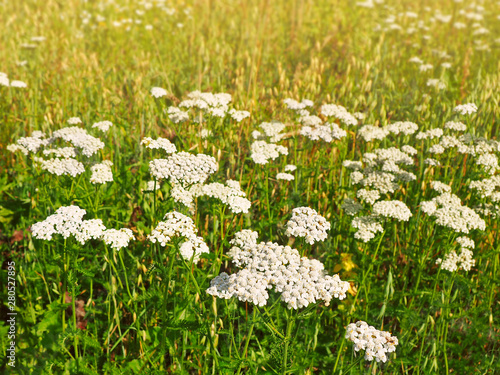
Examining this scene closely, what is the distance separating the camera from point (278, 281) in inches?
83.0

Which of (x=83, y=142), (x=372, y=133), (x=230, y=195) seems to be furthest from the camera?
(x=372, y=133)

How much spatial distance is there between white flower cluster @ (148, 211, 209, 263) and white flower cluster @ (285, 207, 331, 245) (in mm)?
541

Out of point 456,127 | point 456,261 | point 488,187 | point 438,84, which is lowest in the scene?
point 456,261

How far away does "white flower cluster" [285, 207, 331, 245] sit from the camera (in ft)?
8.11

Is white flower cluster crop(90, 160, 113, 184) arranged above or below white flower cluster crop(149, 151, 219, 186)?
below

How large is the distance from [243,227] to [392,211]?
1.26 metres

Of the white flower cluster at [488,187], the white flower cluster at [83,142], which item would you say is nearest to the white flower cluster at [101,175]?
the white flower cluster at [83,142]

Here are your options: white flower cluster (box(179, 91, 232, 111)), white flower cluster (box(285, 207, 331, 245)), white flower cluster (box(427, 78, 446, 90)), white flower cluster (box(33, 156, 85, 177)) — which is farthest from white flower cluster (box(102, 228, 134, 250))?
white flower cluster (box(427, 78, 446, 90))

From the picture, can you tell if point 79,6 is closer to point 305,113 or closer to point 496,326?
point 305,113

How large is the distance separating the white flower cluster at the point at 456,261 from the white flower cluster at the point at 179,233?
174 cm

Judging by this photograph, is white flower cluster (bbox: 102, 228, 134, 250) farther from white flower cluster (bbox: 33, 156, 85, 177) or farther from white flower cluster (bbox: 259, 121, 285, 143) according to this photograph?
white flower cluster (bbox: 259, 121, 285, 143)

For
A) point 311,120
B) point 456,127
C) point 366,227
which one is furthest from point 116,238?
point 456,127

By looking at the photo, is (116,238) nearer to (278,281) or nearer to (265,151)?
(278,281)

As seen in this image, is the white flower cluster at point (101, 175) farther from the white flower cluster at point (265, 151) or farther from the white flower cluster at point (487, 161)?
the white flower cluster at point (487, 161)
